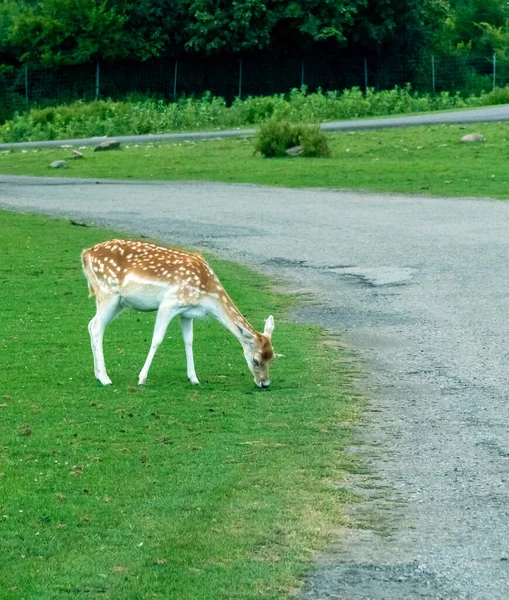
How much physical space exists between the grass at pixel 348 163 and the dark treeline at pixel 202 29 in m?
19.0

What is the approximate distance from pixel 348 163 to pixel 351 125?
7.57 meters

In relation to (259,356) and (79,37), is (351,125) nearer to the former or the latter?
(79,37)

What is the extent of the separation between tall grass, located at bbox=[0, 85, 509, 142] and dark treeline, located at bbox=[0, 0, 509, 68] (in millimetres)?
9393

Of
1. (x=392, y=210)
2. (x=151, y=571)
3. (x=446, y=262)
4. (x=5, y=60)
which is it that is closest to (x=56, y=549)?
(x=151, y=571)

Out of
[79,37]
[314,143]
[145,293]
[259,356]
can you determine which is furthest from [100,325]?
[79,37]

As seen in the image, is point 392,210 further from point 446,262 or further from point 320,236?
point 446,262

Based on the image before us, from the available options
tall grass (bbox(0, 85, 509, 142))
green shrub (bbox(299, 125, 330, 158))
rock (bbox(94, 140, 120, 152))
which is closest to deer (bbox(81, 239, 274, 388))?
green shrub (bbox(299, 125, 330, 158))

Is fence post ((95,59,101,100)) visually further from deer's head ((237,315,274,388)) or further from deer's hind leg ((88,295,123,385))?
deer's head ((237,315,274,388))

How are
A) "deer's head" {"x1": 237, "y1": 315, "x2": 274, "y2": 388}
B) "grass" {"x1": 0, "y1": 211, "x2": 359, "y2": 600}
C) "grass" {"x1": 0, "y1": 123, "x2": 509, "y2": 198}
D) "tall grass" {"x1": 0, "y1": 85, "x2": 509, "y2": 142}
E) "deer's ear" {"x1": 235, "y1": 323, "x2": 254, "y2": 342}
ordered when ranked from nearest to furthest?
1. "grass" {"x1": 0, "y1": 211, "x2": 359, "y2": 600}
2. "deer's head" {"x1": 237, "y1": 315, "x2": 274, "y2": 388}
3. "deer's ear" {"x1": 235, "y1": 323, "x2": 254, "y2": 342}
4. "grass" {"x1": 0, "y1": 123, "x2": 509, "y2": 198}
5. "tall grass" {"x1": 0, "y1": 85, "x2": 509, "y2": 142}

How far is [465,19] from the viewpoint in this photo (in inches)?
2719

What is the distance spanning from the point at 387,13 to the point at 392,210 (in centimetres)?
3523

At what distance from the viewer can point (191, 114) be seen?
132 ft

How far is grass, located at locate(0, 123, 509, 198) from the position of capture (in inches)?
965

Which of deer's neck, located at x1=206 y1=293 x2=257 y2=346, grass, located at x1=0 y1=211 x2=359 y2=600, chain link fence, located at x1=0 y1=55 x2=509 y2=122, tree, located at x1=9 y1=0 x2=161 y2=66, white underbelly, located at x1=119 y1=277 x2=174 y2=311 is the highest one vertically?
tree, located at x1=9 y1=0 x2=161 y2=66
